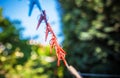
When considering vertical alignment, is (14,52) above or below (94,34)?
above

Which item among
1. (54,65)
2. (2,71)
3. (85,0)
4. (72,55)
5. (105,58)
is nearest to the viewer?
(2,71)

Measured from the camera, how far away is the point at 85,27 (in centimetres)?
402

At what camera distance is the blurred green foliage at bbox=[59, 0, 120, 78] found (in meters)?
3.77

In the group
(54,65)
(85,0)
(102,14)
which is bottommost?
(54,65)

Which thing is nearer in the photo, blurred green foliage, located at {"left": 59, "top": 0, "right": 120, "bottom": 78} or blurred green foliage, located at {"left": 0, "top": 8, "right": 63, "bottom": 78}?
blurred green foliage, located at {"left": 0, "top": 8, "right": 63, "bottom": 78}

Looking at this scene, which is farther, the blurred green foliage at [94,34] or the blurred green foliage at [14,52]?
the blurred green foliage at [94,34]

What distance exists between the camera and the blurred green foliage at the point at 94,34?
377 cm

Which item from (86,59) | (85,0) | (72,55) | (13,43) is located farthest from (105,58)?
(13,43)

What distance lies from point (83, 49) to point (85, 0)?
2.75ft

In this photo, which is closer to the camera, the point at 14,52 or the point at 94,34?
the point at 14,52

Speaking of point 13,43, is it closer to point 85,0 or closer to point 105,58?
point 85,0

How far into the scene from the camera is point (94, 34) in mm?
3953

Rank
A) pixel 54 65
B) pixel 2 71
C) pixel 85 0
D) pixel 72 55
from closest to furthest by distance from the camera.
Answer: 1. pixel 2 71
2. pixel 85 0
3. pixel 72 55
4. pixel 54 65

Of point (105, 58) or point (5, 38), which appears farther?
point (105, 58)
